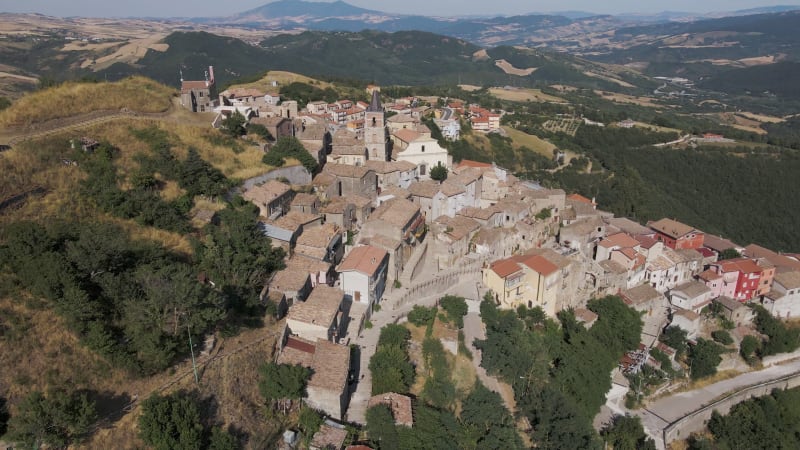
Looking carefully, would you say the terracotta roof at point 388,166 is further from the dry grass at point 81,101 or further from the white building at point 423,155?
the dry grass at point 81,101

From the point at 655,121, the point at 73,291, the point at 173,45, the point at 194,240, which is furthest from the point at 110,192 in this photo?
the point at 173,45

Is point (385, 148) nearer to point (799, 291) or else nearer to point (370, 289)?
point (370, 289)

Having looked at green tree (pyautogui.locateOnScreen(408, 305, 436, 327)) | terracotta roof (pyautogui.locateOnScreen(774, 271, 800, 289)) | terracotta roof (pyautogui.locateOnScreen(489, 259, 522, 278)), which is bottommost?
terracotta roof (pyautogui.locateOnScreen(774, 271, 800, 289))

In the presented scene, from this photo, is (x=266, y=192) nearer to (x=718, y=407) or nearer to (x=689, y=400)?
(x=689, y=400)

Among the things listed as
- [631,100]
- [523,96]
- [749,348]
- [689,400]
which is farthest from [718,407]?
[631,100]

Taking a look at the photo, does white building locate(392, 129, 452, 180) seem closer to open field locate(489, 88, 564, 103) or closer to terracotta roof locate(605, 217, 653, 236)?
terracotta roof locate(605, 217, 653, 236)

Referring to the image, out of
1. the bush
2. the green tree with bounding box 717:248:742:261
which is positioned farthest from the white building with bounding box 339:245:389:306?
the green tree with bounding box 717:248:742:261

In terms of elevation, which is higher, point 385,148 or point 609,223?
point 385,148
